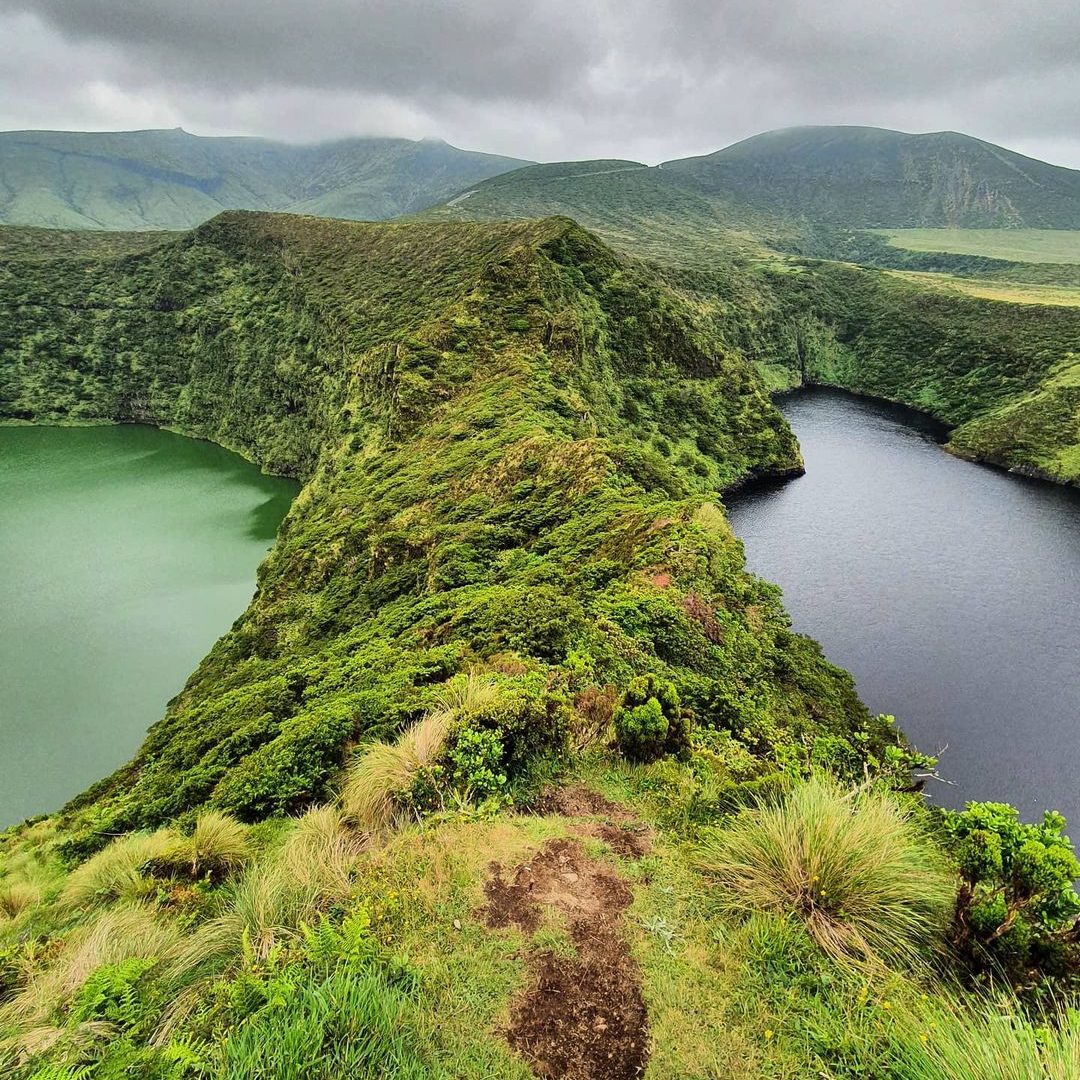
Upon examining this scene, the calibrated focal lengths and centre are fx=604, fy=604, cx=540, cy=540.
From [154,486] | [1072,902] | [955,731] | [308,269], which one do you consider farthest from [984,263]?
[1072,902]

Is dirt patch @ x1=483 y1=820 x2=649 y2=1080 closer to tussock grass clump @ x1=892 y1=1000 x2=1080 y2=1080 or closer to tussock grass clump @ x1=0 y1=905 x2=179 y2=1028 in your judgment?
tussock grass clump @ x1=892 y1=1000 x2=1080 y2=1080

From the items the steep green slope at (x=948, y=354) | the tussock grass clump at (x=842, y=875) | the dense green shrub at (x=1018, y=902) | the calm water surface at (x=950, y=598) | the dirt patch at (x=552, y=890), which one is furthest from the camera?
the steep green slope at (x=948, y=354)

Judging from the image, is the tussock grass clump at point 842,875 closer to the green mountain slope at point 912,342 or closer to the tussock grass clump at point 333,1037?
the tussock grass clump at point 333,1037

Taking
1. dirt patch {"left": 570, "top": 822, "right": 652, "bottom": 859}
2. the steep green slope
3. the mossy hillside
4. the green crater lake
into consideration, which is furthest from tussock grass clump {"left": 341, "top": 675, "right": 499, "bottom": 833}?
the steep green slope

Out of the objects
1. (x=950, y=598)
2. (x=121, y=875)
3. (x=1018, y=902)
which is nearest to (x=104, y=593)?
(x=121, y=875)

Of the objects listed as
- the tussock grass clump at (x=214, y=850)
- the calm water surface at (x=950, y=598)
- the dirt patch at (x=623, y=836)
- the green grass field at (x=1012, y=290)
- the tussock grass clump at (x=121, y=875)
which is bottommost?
the calm water surface at (x=950, y=598)

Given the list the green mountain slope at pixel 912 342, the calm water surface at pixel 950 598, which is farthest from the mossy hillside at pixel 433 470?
the green mountain slope at pixel 912 342
